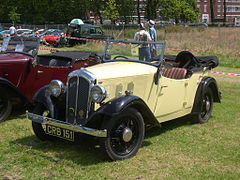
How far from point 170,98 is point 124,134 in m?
1.41

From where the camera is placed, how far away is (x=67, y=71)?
22.9 ft

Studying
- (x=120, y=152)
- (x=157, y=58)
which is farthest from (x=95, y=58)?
(x=120, y=152)

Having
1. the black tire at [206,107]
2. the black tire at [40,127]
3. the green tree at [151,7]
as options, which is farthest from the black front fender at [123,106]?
the green tree at [151,7]

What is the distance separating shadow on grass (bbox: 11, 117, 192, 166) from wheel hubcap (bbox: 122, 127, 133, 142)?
13.8 inches

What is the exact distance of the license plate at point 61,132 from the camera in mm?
4559

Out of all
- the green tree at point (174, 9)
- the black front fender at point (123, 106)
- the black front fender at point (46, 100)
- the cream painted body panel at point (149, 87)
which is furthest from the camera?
the green tree at point (174, 9)

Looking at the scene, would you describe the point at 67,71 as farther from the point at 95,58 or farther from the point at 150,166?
the point at 150,166

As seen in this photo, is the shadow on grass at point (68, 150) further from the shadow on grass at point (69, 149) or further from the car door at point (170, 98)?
the car door at point (170, 98)

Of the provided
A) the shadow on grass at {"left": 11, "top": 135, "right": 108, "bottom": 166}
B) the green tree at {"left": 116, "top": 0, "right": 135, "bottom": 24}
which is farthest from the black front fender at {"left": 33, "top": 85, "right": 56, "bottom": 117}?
the green tree at {"left": 116, "top": 0, "right": 135, "bottom": 24}

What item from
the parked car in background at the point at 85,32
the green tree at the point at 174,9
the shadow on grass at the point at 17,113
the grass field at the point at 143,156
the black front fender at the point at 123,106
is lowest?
the grass field at the point at 143,156

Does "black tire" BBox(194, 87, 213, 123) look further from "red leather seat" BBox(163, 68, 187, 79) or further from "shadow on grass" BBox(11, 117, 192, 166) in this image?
"shadow on grass" BBox(11, 117, 192, 166)

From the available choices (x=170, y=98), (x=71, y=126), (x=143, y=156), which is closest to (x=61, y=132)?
(x=71, y=126)

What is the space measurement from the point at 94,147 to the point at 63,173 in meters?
1.03

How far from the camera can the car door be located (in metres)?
5.46
